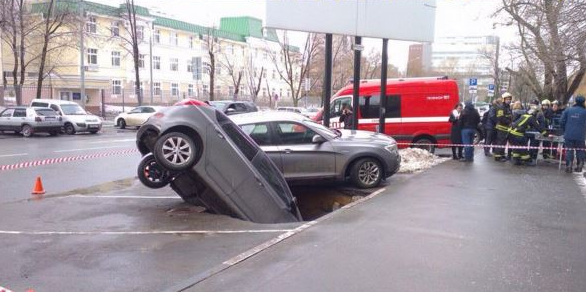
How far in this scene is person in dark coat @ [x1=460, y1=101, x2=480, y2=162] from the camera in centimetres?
1321

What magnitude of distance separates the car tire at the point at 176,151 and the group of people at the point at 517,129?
854 cm

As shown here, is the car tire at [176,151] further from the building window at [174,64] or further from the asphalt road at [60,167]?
the building window at [174,64]

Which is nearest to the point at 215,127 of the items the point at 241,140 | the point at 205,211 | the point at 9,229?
the point at 241,140

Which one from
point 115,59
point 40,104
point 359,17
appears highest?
point 115,59

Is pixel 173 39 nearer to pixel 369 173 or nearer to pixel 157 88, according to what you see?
pixel 157 88

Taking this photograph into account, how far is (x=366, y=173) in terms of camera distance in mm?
9672

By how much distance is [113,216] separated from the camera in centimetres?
762

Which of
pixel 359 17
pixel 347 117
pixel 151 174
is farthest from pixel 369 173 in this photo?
pixel 347 117

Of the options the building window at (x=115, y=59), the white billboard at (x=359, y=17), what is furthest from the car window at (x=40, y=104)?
the building window at (x=115, y=59)

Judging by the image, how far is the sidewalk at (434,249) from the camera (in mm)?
4637

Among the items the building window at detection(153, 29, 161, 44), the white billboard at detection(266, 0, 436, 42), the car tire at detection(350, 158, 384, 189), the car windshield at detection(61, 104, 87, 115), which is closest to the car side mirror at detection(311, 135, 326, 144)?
the car tire at detection(350, 158, 384, 189)

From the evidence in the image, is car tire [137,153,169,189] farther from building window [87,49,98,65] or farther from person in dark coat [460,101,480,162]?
building window [87,49,98,65]

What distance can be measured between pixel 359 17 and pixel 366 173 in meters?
4.55

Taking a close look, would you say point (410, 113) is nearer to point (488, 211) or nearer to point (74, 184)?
point (488, 211)
